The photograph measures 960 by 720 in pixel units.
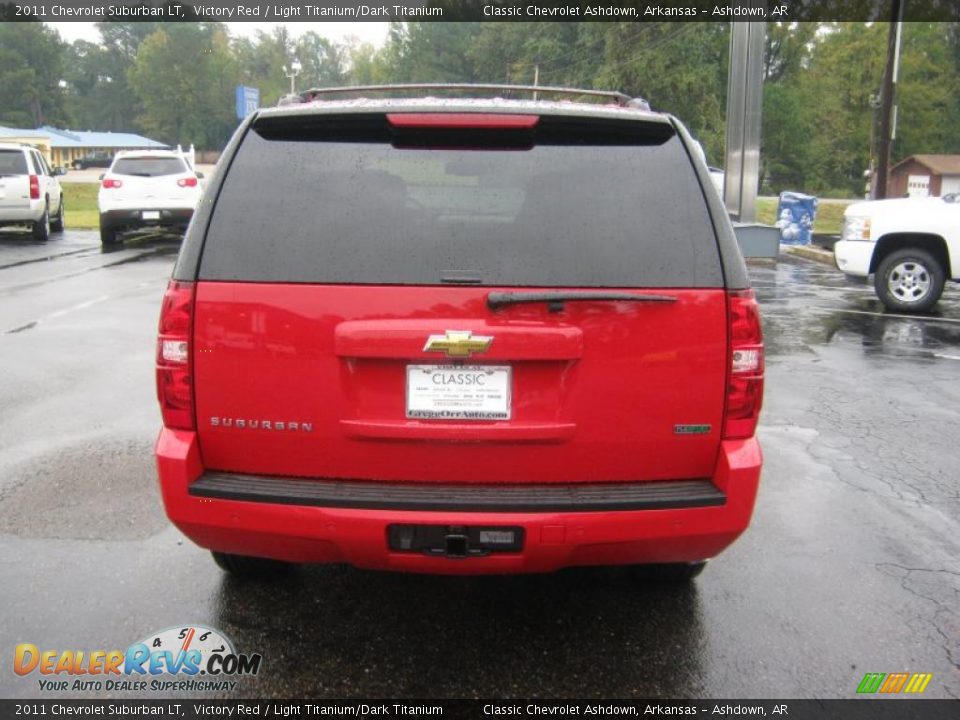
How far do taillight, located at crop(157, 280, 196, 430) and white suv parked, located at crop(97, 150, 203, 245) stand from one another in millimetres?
16214

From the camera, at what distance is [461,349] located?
2609 millimetres

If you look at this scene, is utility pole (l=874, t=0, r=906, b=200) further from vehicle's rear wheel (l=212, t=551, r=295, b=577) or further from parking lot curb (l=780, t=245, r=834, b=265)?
vehicle's rear wheel (l=212, t=551, r=295, b=577)

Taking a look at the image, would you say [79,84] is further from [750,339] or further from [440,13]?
[750,339]

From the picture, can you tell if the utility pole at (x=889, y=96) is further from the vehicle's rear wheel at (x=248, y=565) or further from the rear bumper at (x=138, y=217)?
the vehicle's rear wheel at (x=248, y=565)

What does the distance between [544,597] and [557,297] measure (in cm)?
143

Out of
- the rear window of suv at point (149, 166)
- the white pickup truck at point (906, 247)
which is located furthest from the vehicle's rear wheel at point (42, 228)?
the white pickup truck at point (906, 247)

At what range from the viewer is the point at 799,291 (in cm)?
1285

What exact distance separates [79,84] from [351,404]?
153m

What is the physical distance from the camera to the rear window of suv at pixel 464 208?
266 cm

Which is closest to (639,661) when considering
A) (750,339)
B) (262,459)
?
(750,339)

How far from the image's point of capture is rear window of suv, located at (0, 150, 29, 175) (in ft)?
60.4

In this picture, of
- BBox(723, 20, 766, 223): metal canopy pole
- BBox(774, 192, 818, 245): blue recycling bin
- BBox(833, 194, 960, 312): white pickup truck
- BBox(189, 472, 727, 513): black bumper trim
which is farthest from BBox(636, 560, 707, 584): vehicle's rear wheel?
BBox(774, 192, 818, 245): blue recycling bin

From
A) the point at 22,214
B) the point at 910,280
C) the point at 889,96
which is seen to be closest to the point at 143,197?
the point at 22,214

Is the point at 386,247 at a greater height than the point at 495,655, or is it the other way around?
the point at 386,247
